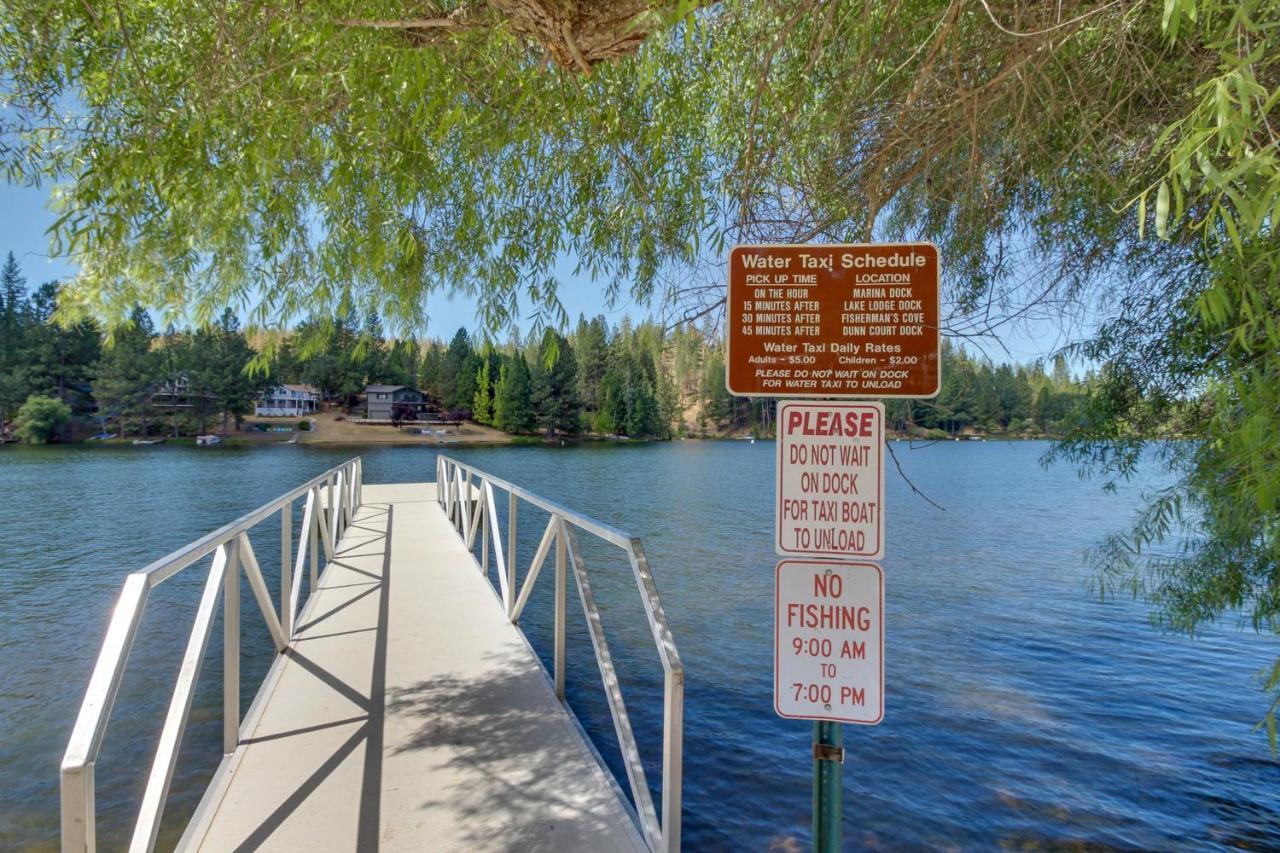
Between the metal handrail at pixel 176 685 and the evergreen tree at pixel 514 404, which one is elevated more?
the evergreen tree at pixel 514 404

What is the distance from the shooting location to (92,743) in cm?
162

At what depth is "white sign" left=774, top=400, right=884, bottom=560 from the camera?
207 cm

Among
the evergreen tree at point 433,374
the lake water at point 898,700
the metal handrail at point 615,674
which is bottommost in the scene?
the lake water at point 898,700

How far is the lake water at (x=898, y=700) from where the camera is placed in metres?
4.81

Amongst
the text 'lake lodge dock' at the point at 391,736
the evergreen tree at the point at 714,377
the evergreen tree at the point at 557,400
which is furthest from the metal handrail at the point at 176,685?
the evergreen tree at the point at 557,400

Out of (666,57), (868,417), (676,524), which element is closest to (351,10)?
(666,57)

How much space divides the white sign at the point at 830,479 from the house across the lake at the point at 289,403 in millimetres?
77543

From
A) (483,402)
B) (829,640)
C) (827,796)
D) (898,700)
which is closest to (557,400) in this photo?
(483,402)

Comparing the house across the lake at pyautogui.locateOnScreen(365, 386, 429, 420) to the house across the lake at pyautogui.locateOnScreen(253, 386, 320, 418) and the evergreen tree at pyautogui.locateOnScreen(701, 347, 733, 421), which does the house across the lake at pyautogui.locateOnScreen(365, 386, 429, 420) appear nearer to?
the house across the lake at pyautogui.locateOnScreen(253, 386, 320, 418)

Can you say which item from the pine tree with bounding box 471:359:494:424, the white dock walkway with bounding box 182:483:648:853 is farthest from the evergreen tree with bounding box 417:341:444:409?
the white dock walkway with bounding box 182:483:648:853

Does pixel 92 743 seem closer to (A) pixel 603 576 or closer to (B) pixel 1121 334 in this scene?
(B) pixel 1121 334

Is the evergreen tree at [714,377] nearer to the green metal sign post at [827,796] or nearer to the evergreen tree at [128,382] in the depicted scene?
the green metal sign post at [827,796]

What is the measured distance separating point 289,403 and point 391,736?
8109 centimetres

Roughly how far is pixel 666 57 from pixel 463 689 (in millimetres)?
4038
